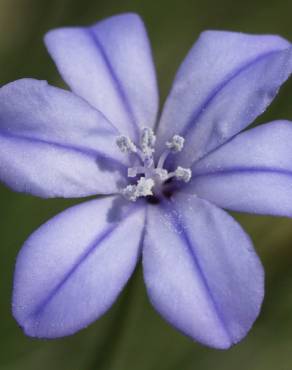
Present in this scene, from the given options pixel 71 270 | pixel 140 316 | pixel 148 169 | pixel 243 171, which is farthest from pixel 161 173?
pixel 140 316

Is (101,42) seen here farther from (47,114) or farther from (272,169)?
(272,169)

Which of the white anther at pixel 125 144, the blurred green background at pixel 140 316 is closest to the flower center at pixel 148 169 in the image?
the white anther at pixel 125 144

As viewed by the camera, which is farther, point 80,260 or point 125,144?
point 125,144

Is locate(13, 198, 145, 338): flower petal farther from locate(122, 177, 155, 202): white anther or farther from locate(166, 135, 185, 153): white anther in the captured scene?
locate(166, 135, 185, 153): white anther

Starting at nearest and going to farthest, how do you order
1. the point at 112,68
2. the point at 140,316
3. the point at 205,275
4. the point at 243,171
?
the point at 205,275
the point at 243,171
the point at 112,68
the point at 140,316

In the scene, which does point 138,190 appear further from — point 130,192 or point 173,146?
point 173,146

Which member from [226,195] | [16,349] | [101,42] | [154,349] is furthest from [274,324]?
[101,42]
